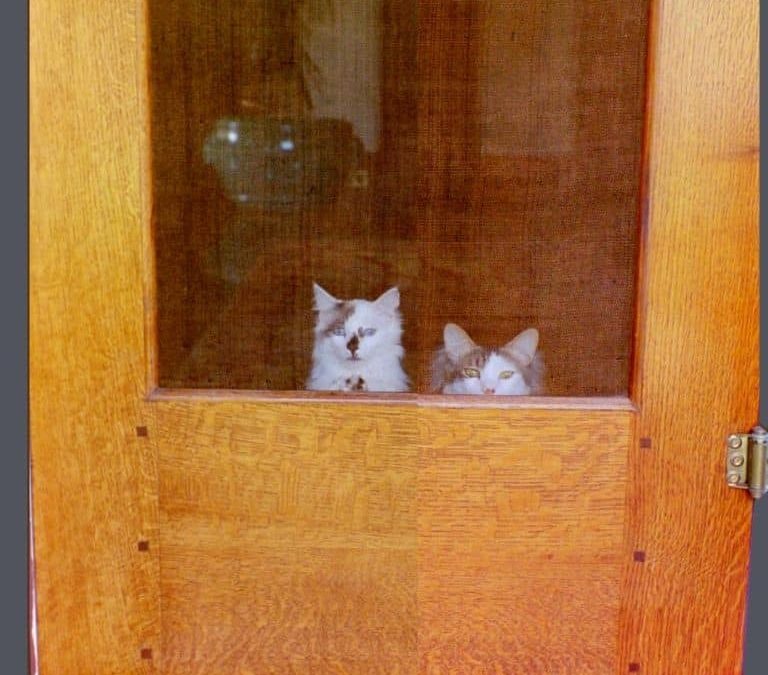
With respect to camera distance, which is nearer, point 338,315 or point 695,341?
point 695,341

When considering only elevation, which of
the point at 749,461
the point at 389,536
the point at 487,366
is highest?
the point at 487,366

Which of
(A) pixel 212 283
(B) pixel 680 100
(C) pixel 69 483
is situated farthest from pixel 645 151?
(C) pixel 69 483

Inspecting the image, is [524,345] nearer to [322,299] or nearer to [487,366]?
[487,366]

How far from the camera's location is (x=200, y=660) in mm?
1227

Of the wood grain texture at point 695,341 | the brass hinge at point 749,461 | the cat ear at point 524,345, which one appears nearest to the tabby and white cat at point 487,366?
the cat ear at point 524,345

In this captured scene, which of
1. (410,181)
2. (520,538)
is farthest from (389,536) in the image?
(410,181)

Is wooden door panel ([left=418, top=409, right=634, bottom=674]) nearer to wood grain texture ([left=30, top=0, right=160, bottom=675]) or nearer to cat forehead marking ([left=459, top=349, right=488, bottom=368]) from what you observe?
cat forehead marking ([left=459, top=349, right=488, bottom=368])

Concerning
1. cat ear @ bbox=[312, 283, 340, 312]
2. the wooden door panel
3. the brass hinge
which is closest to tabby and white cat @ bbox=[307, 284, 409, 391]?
cat ear @ bbox=[312, 283, 340, 312]

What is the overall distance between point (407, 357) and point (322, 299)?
138 mm

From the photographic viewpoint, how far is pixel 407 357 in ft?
4.06

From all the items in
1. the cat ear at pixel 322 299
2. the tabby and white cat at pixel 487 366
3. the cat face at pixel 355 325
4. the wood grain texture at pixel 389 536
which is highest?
the cat ear at pixel 322 299

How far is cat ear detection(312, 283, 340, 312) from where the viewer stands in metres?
1.23

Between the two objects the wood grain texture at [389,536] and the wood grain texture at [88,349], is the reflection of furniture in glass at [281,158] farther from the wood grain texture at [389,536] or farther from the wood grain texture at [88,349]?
the wood grain texture at [389,536]

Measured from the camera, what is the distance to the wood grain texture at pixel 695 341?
1.11 m
